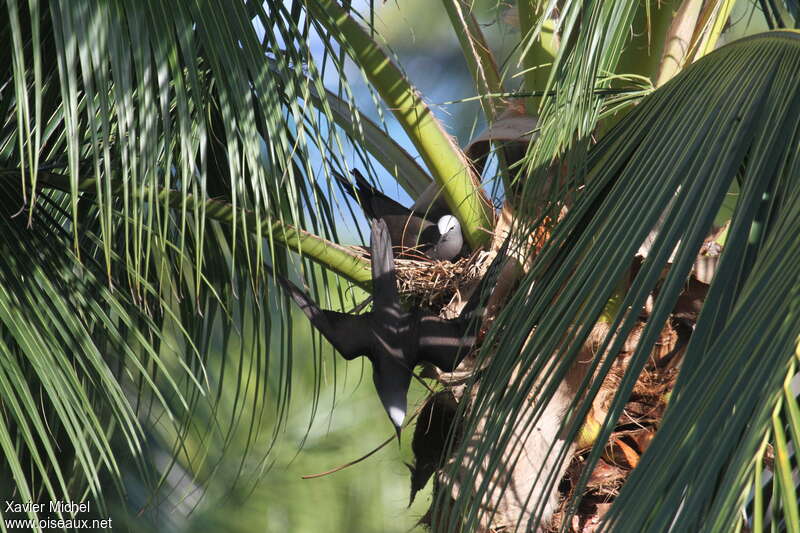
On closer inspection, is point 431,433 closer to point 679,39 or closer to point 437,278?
point 437,278

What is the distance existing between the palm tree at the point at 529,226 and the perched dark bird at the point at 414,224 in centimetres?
4

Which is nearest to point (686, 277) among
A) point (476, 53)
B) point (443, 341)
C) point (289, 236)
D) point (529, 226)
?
Result: point (529, 226)

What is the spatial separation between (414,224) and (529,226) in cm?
41

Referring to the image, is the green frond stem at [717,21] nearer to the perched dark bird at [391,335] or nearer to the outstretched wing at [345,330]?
the perched dark bird at [391,335]

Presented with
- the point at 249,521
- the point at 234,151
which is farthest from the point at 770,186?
the point at 249,521

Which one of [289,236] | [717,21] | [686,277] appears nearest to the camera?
[686,277]

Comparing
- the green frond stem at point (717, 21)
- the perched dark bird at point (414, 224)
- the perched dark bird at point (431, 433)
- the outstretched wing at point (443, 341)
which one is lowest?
the perched dark bird at point (431, 433)

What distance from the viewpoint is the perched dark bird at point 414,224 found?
154 cm

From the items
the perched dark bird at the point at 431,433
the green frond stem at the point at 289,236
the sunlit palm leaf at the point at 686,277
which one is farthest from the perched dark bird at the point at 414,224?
the sunlit palm leaf at the point at 686,277

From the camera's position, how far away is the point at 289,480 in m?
4.05

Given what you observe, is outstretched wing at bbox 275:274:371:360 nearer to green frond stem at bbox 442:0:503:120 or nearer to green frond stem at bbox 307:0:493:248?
green frond stem at bbox 307:0:493:248

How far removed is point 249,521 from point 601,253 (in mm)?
3370

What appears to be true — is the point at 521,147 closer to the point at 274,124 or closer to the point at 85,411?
the point at 274,124

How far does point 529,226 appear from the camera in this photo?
125 centimetres
